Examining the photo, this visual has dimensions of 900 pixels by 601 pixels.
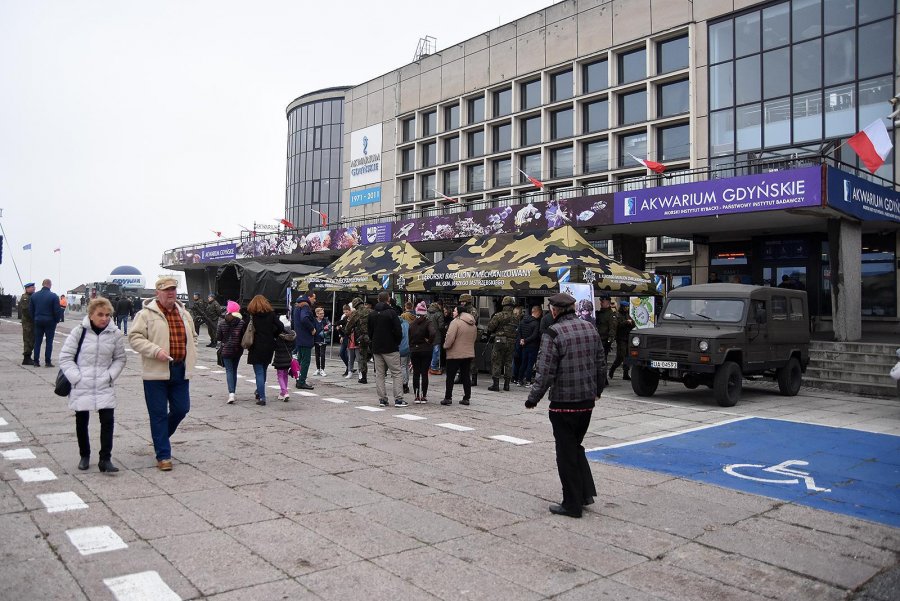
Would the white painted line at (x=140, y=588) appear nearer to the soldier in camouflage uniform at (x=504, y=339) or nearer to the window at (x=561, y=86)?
the soldier in camouflage uniform at (x=504, y=339)

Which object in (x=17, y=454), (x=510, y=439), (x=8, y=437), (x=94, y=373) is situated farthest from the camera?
(x=510, y=439)

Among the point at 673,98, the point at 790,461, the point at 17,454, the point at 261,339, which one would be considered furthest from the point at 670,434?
the point at 673,98

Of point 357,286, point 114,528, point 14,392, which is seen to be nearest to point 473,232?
point 357,286

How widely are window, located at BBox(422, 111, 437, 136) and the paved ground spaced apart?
1392 inches

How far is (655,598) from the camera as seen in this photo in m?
3.81

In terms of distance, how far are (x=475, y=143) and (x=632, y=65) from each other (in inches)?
421

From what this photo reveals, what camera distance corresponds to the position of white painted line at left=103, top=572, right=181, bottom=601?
3.57 meters

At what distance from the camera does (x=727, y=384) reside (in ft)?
38.6

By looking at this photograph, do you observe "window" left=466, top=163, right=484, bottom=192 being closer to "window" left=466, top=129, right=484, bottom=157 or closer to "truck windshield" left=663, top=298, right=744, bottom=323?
"window" left=466, top=129, right=484, bottom=157

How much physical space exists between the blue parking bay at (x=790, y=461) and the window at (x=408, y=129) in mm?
35979

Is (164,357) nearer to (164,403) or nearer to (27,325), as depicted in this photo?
(164,403)

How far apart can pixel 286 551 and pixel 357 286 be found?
14.6 m

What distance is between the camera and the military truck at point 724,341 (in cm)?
1180

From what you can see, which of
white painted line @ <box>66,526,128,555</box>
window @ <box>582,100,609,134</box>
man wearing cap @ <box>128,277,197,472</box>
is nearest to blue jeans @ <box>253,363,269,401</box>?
man wearing cap @ <box>128,277,197,472</box>
